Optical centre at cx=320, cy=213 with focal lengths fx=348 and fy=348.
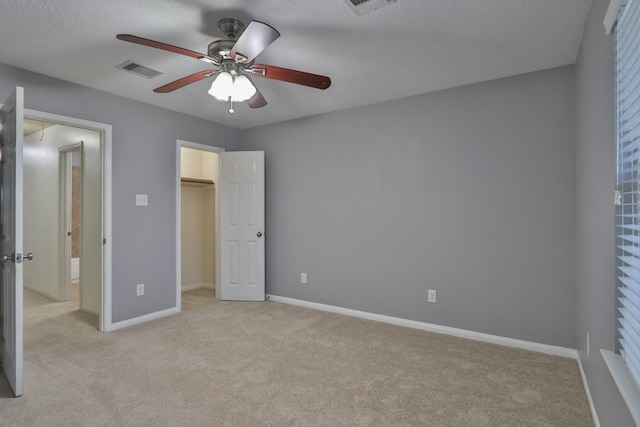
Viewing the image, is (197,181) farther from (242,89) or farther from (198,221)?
(242,89)

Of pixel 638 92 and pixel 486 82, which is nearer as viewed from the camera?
pixel 638 92

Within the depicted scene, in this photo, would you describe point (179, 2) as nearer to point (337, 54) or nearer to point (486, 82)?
point (337, 54)

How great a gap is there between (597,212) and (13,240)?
3.47 meters

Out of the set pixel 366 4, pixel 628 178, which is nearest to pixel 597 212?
pixel 628 178

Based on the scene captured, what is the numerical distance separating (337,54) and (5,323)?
10.1 ft

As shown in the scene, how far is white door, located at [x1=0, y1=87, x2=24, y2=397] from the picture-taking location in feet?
7.13

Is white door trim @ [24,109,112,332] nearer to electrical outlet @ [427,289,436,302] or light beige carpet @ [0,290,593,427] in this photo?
light beige carpet @ [0,290,593,427]

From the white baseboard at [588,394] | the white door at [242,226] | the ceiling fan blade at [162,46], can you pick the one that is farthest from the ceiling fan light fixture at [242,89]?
the white baseboard at [588,394]

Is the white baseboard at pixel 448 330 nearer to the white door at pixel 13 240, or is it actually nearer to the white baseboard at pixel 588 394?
the white baseboard at pixel 588 394

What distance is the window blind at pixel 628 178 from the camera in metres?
1.19

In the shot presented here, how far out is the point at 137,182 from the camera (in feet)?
12.1

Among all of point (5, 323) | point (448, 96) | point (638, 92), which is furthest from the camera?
point (448, 96)

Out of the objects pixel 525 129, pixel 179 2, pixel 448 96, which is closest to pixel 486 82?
pixel 448 96

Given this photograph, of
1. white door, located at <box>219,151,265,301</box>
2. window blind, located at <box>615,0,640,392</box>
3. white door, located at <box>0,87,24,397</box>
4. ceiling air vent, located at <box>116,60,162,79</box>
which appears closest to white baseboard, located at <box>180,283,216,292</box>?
white door, located at <box>219,151,265,301</box>
